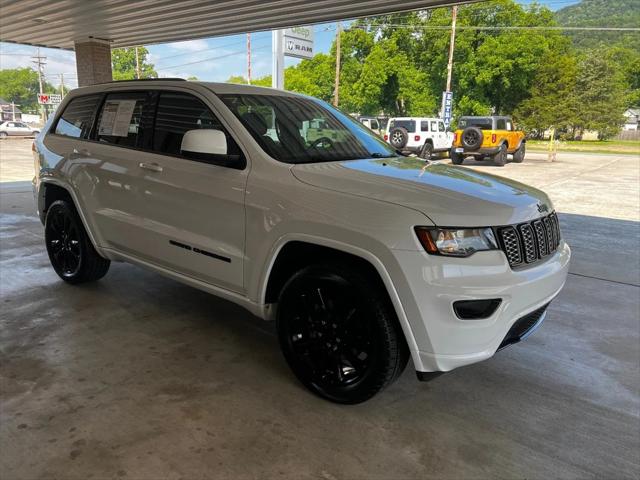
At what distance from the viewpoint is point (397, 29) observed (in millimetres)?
39562

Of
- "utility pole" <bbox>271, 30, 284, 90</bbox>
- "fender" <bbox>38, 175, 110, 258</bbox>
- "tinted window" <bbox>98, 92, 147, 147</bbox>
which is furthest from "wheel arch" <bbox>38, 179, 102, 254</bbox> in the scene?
"utility pole" <bbox>271, 30, 284, 90</bbox>

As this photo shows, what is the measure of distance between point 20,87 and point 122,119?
120608 mm

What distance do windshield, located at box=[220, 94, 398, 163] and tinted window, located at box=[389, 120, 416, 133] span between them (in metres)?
17.2

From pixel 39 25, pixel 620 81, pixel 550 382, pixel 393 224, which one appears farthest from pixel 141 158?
pixel 620 81

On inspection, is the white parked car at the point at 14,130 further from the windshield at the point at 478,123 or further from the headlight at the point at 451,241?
the headlight at the point at 451,241

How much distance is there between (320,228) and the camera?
2.62 metres

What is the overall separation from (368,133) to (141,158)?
1740 mm

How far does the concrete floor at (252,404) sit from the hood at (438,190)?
3.67ft

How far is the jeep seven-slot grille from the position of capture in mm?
2479

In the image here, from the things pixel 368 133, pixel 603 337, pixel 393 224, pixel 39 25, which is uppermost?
pixel 39 25

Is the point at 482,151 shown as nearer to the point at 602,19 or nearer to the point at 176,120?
the point at 176,120

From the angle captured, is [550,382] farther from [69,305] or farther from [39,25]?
[39,25]

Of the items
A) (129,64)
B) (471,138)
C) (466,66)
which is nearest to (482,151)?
(471,138)

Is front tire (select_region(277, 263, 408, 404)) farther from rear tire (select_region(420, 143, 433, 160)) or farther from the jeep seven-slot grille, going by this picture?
rear tire (select_region(420, 143, 433, 160))
